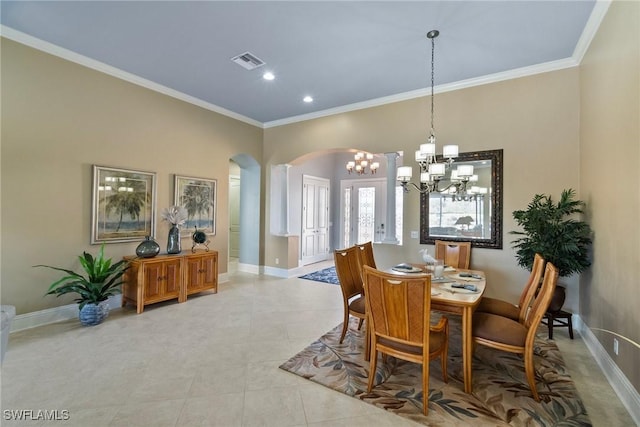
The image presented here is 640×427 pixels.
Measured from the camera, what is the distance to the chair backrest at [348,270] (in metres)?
3.12

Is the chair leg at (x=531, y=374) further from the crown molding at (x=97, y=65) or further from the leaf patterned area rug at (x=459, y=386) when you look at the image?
the crown molding at (x=97, y=65)

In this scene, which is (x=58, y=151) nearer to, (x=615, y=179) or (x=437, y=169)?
(x=437, y=169)

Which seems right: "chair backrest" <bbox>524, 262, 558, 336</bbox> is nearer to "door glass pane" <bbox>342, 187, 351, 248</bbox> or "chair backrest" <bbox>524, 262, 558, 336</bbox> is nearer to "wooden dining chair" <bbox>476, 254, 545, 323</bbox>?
"wooden dining chair" <bbox>476, 254, 545, 323</bbox>

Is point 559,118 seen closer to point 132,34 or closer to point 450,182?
point 450,182

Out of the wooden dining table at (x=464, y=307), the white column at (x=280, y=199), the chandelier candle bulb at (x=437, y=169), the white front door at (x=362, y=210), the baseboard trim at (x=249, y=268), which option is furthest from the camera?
the white front door at (x=362, y=210)

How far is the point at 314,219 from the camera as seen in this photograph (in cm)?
800

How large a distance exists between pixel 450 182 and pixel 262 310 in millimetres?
3394

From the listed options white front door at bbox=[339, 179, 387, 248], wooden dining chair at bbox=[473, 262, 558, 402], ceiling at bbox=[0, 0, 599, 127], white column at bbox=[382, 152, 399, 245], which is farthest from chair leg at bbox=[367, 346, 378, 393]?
white front door at bbox=[339, 179, 387, 248]

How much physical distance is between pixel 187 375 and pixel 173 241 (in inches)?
97.8

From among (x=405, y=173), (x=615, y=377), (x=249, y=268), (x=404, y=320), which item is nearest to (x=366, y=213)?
(x=249, y=268)

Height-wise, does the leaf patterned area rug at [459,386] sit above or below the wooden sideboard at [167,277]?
below

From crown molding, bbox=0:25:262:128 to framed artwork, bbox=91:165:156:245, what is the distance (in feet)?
4.41

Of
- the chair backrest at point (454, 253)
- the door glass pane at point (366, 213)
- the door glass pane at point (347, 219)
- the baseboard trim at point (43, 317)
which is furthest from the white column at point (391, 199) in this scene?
the baseboard trim at point (43, 317)

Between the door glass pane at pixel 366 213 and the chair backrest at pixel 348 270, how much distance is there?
16.0 ft
